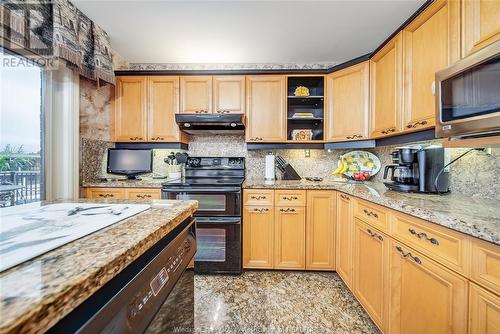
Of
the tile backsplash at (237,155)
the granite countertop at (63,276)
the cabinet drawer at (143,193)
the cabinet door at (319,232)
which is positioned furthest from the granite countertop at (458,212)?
the cabinet drawer at (143,193)

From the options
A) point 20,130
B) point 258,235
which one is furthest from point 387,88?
point 20,130

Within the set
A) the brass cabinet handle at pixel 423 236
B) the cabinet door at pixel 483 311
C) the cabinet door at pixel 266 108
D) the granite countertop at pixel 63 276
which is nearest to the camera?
the granite countertop at pixel 63 276

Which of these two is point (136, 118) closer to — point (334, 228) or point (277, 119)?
point (277, 119)

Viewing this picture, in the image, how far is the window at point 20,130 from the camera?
4.97ft

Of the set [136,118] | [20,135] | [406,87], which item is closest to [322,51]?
[406,87]

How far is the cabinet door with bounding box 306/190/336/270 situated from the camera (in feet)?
7.03

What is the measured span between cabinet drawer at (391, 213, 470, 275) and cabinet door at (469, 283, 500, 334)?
75 millimetres

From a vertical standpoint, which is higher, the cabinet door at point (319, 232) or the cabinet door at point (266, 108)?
the cabinet door at point (266, 108)

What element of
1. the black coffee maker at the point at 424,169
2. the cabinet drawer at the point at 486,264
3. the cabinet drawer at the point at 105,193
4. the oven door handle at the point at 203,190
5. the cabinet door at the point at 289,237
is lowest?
the cabinet door at the point at 289,237

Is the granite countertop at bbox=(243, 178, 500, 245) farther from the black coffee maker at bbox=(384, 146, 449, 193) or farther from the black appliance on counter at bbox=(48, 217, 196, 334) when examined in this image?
the black appliance on counter at bbox=(48, 217, 196, 334)

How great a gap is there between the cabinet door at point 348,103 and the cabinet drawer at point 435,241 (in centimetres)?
126

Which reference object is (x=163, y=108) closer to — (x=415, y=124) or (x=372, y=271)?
(x=415, y=124)

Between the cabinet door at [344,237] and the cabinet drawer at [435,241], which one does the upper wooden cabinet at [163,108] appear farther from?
the cabinet drawer at [435,241]

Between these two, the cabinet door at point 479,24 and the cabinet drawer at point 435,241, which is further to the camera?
the cabinet door at point 479,24
